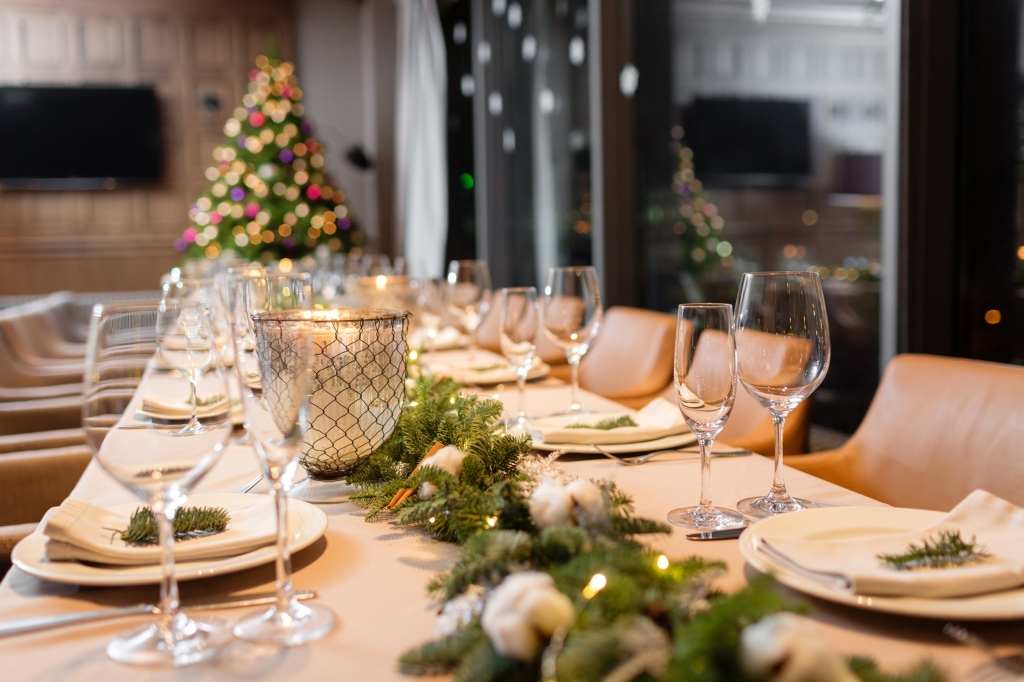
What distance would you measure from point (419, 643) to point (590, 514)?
0.52ft

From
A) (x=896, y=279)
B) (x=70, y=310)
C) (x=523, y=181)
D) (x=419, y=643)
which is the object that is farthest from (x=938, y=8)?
(x=70, y=310)

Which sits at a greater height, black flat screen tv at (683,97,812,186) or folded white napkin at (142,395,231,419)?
black flat screen tv at (683,97,812,186)

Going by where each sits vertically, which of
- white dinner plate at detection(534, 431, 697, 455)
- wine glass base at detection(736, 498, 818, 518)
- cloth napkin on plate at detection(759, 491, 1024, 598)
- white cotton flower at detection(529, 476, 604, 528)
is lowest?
wine glass base at detection(736, 498, 818, 518)

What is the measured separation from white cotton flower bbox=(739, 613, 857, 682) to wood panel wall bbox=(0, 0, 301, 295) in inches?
333

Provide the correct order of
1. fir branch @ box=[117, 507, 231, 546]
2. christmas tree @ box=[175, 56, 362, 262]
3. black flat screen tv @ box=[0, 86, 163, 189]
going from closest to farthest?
fir branch @ box=[117, 507, 231, 546] → christmas tree @ box=[175, 56, 362, 262] → black flat screen tv @ box=[0, 86, 163, 189]

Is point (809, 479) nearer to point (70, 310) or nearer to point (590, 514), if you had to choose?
point (590, 514)

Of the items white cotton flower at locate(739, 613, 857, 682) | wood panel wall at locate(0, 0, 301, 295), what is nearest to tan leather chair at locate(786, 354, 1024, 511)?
white cotton flower at locate(739, 613, 857, 682)

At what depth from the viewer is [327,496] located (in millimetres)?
1043

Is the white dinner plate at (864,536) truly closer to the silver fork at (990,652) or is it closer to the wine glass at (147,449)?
the silver fork at (990,652)

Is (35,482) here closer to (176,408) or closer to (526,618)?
(176,408)

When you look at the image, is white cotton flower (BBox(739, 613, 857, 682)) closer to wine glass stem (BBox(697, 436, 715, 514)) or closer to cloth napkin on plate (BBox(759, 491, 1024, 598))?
cloth napkin on plate (BBox(759, 491, 1024, 598))

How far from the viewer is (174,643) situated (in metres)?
0.63

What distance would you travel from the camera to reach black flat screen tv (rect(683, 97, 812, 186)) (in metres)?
2.88

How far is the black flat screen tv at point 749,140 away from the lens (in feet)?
9.43
